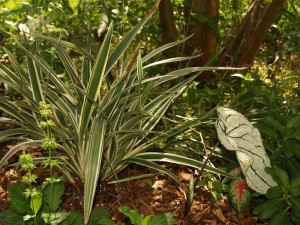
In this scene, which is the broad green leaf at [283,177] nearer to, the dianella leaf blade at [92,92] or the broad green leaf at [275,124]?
the broad green leaf at [275,124]

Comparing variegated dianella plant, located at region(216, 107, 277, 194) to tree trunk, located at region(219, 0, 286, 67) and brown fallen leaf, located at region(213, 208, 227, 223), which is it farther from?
tree trunk, located at region(219, 0, 286, 67)

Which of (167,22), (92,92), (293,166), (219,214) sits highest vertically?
(92,92)

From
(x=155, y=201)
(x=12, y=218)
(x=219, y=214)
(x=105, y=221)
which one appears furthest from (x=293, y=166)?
(x=12, y=218)

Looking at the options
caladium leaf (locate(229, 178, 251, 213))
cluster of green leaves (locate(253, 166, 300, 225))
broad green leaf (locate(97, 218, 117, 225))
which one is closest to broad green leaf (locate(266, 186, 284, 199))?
cluster of green leaves (locate(253, 166, 300, 225))

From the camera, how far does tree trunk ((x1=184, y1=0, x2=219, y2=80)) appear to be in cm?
325

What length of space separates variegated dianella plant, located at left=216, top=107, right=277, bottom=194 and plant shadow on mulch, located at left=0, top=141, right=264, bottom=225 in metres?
0.25

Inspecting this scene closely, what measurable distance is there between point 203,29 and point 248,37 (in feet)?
1.09

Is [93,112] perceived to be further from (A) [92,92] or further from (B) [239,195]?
(B) [239,195]

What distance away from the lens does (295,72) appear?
3.65 metres

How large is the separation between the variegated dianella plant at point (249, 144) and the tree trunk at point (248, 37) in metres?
1.27

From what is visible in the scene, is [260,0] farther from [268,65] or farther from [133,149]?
[133,149]

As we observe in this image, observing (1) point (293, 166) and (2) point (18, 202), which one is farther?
(1) point (293, 166)

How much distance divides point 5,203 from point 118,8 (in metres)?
2.28

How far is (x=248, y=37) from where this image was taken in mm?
3521
